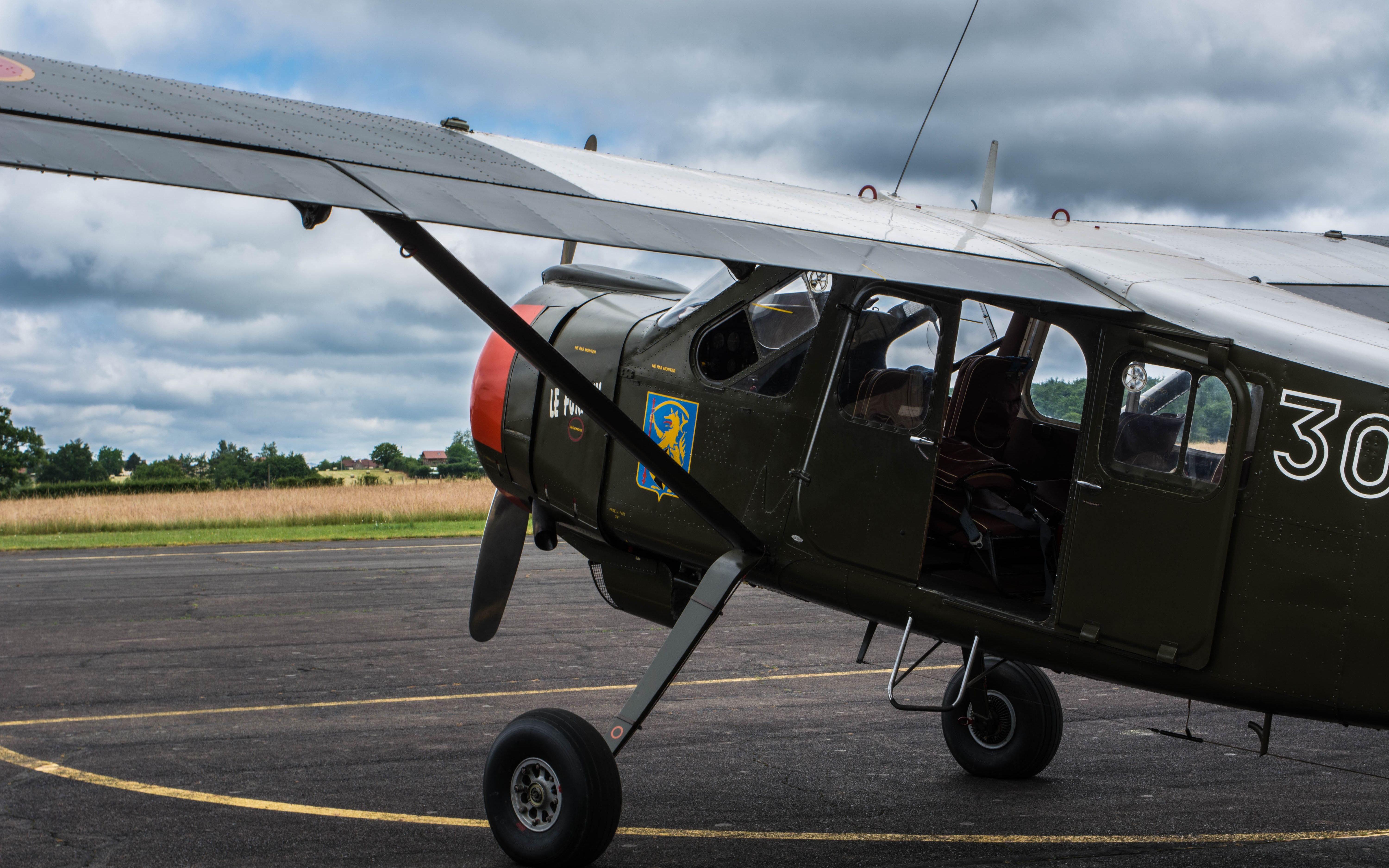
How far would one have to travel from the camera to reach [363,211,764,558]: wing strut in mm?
4984

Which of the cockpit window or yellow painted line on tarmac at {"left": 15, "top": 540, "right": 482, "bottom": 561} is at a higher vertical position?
the cockpit window

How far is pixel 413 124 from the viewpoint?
21.7ft

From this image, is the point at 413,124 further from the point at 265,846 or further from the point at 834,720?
the point at 834,720

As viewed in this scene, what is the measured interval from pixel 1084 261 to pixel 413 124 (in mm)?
3850

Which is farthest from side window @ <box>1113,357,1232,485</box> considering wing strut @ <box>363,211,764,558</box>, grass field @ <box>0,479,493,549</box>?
grass field @ <box>0,479,493,549</box>

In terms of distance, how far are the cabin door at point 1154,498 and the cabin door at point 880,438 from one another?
2.54 ft

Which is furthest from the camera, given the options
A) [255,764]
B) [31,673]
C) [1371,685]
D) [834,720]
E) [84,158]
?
[31,673]

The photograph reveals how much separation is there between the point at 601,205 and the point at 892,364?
178 centimetres

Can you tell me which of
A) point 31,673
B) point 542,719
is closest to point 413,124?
point 542,719

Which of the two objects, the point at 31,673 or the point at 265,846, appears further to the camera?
the point at 31,673

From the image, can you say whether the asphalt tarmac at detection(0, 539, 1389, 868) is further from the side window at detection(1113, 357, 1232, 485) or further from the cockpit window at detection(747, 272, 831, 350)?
the cockpit window at detection(747, 272, 831, 350)

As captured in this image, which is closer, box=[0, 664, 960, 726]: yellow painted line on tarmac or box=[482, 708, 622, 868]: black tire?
box=[482, 708, 622, 868]: black tire

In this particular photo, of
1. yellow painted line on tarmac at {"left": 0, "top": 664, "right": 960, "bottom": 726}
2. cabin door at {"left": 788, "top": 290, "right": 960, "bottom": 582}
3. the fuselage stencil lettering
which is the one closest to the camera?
cabin door at {"left": 788, "top": 290, "right": 960, "bottom": 582}

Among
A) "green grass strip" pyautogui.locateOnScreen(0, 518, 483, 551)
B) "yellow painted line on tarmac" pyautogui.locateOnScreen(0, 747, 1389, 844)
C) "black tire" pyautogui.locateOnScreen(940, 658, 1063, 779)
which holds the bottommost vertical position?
"green grass strip" pyautogui.locateOnScreen(0, 518, 483, 551)
